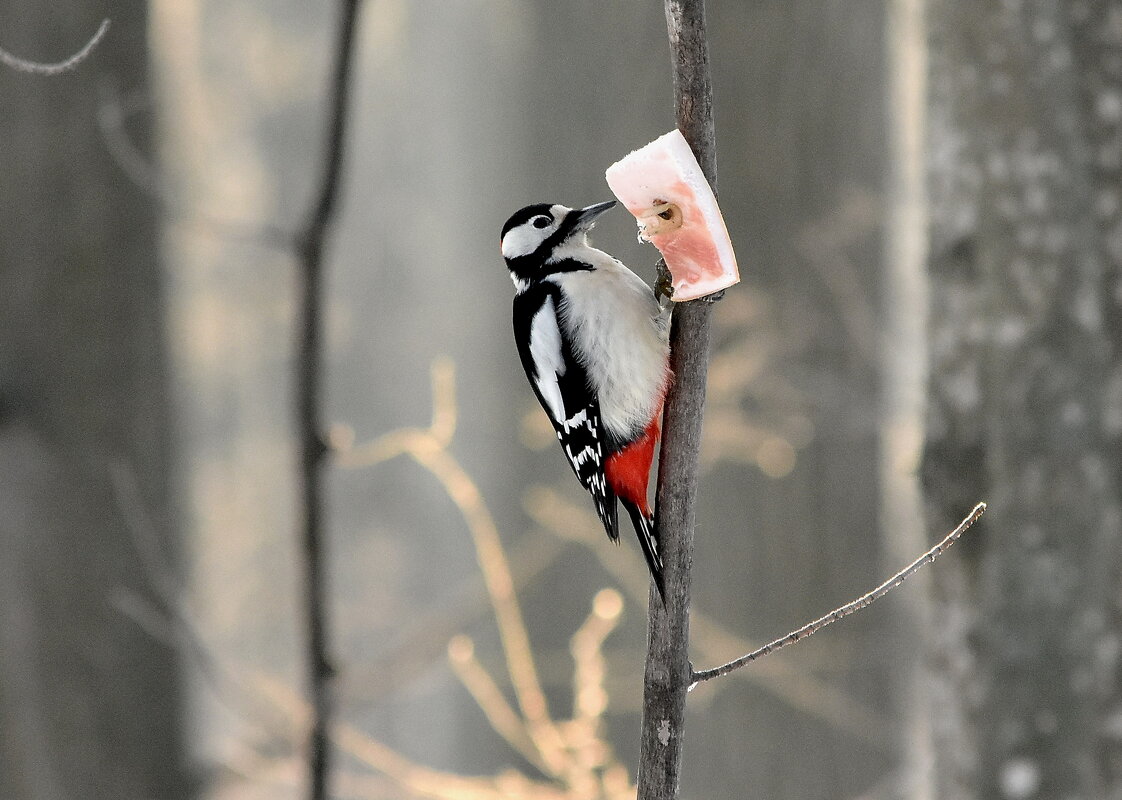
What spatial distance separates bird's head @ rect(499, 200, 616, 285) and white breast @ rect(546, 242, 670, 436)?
10cm

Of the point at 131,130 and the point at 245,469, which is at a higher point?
the point at 131,130

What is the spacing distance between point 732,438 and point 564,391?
1.34 metres

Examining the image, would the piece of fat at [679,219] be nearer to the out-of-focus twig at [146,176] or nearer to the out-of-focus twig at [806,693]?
the out-of-focus twig at [146,176]

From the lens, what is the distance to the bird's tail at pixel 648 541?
0.92 metres

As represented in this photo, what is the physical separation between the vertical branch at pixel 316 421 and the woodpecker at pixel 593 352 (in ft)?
1.20

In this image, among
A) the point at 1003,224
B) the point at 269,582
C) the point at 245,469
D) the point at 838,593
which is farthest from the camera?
the point at 245,469

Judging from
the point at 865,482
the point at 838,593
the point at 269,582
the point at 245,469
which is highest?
the point at 865,482

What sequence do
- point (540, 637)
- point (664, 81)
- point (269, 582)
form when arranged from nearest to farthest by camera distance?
point (664, 81)
point (540, 637)
point (269, 582)

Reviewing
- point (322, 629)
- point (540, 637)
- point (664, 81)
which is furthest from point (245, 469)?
point (322, 629)

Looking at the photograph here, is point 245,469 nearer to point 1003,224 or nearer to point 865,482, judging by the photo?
point 865,482

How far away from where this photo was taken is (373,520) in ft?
27.0

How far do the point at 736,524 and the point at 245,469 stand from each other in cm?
609

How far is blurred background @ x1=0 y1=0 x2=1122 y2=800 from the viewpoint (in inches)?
69.1

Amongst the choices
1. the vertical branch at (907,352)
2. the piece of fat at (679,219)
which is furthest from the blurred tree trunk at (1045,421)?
the piece of fat at (679,219)
